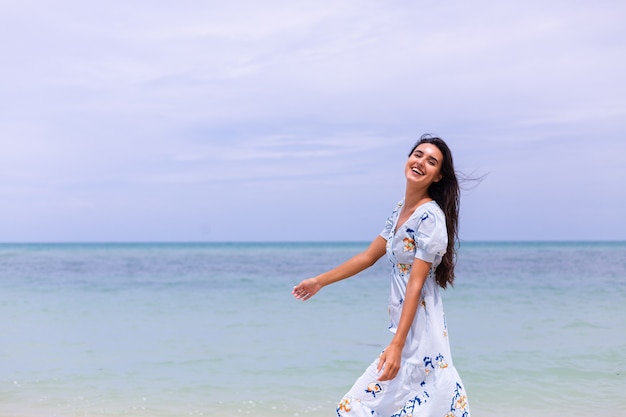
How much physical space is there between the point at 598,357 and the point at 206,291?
10720 millimetres

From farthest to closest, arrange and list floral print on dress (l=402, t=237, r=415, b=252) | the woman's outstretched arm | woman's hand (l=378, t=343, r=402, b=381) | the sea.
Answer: the sea, the woman's outstretched arm, floral print on dress (l=402, t=237, r=415, b=252), woman's hand (l=378, t=343, r=402, b=381)

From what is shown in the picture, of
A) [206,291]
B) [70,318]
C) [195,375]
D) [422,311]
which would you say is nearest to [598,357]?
[195,375]

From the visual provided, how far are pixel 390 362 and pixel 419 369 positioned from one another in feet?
0.59

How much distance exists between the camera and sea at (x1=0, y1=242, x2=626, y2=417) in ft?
22.3

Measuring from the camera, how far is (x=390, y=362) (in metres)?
2.99

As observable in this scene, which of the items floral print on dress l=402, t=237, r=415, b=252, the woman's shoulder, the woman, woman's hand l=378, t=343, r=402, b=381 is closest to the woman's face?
the woman

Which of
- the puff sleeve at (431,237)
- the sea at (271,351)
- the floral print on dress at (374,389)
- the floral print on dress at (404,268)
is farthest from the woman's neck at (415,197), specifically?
the sea at (271,351)

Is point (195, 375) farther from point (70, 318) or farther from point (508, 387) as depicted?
point (70, 318)

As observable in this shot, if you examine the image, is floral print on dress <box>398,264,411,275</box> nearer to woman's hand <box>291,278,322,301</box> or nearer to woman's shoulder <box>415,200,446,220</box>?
woman's shoulder <box>415,200,446,220</box>

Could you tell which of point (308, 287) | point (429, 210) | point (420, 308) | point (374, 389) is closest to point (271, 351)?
point (308, 287)

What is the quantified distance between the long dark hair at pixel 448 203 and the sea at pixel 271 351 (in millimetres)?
3510

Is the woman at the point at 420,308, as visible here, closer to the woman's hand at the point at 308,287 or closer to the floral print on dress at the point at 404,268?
the floral print on dress at the point at 404,268

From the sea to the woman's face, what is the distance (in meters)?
3.68

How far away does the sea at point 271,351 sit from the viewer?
22.3ft
